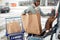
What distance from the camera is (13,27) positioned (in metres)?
A: 2.11

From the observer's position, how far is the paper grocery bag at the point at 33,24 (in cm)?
198

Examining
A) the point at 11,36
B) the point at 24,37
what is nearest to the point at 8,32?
the point at 11,36

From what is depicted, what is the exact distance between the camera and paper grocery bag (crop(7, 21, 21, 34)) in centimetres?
210

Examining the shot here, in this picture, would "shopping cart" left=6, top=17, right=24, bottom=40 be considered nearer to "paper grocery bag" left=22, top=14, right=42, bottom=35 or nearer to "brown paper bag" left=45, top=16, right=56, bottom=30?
"paper grocery bag" left=22, top=14, right=42, bottom=35

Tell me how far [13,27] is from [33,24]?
30 cm

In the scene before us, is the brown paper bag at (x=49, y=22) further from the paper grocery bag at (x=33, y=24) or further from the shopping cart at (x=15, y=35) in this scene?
the shopping cart at (x=15, y=35)

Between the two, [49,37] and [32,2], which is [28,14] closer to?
[32,2]

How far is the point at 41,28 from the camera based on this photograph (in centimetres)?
204

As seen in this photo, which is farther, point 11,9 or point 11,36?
point 11,9

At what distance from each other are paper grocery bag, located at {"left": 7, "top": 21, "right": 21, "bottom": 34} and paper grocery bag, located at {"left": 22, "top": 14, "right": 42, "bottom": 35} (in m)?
0.16

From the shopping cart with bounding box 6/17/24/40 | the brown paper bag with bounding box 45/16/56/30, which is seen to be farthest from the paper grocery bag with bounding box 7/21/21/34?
the brown paper bag with bounding box 45/16/56/30

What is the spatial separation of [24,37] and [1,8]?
541 mm

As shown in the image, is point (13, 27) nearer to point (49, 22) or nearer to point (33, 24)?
point (33, 24)

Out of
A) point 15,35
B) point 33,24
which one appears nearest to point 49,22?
point 33,24
